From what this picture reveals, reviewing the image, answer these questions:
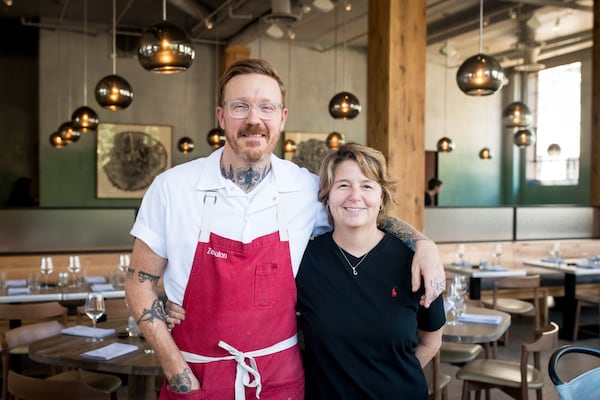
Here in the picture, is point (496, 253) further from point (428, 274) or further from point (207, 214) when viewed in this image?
point (207, 214)

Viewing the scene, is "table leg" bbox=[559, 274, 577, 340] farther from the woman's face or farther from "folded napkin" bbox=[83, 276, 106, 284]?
the woman's face

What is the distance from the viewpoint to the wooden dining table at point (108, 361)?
10.6 ft

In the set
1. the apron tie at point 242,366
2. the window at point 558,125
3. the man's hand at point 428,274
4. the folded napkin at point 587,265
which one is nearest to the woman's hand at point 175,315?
the apron tie at point 242,366

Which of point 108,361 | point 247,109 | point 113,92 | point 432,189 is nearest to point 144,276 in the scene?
point 247,109

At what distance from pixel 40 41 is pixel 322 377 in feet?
38.4

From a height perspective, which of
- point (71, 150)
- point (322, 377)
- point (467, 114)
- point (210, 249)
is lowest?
point (322, 377)

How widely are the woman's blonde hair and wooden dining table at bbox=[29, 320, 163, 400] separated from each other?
1.55 meters

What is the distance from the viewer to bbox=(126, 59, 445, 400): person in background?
1.92m

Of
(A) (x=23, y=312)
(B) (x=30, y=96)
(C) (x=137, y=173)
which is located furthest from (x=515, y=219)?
(B) (x=30, y=96)

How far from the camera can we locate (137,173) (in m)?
13.0

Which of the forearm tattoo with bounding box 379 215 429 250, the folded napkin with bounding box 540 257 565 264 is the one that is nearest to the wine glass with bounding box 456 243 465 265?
the folded napkin with bounding box 540 257 565 264

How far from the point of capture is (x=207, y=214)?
196 centimetres

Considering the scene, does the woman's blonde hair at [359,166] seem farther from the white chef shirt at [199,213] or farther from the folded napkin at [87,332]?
the folded napkin at [87,332]

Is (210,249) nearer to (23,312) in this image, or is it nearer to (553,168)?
(23,312)
